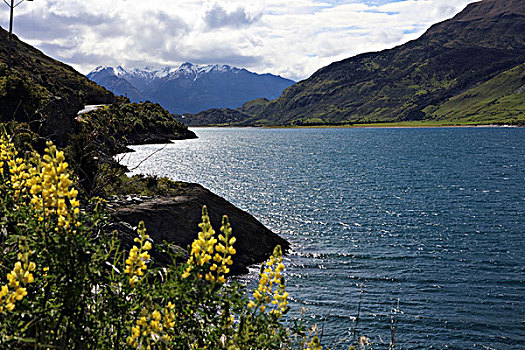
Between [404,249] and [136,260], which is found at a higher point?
[136,260]

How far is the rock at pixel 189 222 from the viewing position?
22922mm

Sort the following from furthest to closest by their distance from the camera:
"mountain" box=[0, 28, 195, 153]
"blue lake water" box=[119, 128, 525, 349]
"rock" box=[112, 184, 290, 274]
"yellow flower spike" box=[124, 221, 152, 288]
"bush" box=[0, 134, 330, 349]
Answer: "rock" box=[112, 184, 290, 274]
"blue lake water" box=[119, 128, 525, 349]
"mountain" box=[0, 28, 195, 153]
"yellow flower spike" box=[124, 221, 152, 288]
"bush" box=[0, 134, 330, 349]

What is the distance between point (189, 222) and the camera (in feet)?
82.6

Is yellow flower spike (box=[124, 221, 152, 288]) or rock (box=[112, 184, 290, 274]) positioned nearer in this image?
yellow flower spike (box=[124, 221, 152, 288])

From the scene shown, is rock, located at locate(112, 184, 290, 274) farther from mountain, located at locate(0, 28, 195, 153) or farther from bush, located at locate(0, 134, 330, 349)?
bush, located at locate(0, 134, 330, 349)

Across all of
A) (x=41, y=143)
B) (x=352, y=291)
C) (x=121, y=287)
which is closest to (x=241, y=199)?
(x=41, y=143)

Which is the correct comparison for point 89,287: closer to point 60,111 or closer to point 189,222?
point 189,222

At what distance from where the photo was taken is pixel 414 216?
39875 mm

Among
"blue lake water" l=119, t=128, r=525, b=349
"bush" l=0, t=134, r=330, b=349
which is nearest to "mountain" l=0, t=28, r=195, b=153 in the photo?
"bush" l=0, t=134, r=330, b=349

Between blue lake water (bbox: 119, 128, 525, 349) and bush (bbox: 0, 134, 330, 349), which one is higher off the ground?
bush (bbox: 0, 134, 330, 349)

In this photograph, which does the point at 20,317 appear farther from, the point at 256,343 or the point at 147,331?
the point at 256,343

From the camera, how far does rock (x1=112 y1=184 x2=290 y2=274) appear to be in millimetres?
22922

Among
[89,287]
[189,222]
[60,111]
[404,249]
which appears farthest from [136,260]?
[60,111]

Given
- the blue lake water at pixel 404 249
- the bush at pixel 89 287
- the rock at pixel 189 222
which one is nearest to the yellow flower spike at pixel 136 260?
the bush at pixel 89 287
